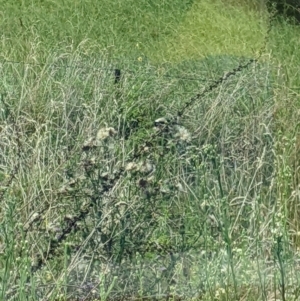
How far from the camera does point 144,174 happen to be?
3688 millimetres

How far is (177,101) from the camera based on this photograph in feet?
16.0

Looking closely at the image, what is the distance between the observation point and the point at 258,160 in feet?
13.8

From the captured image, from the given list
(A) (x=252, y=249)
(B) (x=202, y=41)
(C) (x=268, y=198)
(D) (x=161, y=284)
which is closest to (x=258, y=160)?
(C) (x=268, y=198)

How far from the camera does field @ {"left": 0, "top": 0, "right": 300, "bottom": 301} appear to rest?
3373 mm

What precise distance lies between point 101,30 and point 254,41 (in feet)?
3.91

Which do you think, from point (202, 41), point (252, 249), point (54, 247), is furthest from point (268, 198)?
point (202, 41)

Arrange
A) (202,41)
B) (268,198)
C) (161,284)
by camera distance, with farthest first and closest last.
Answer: (202,41) → (268,198) → (161,284)

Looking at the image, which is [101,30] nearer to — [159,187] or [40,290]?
[159,187]

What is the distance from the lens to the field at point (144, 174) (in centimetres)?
337

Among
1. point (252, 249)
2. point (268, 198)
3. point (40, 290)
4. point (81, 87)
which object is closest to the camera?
point (40, 290)

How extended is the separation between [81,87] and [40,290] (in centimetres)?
168

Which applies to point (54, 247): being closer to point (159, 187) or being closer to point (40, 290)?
point (40, 290)

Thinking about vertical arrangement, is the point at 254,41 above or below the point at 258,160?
below

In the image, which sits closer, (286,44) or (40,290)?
(40,290)
